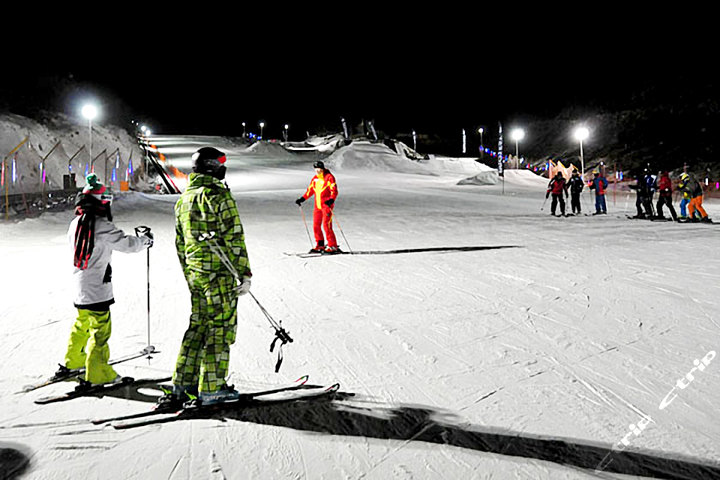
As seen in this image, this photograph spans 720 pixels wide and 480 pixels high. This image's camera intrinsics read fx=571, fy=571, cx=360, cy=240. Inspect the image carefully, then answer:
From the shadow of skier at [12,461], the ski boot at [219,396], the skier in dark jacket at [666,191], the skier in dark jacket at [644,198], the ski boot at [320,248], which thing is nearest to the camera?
the shadow of skier at [12,461]

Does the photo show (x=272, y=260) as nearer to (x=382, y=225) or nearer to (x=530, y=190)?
(x=382, y=225)

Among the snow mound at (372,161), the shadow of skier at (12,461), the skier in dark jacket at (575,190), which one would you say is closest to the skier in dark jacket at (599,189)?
the skier in dark jacket at (575,190)

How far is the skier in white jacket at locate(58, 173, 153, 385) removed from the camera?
3.90 m

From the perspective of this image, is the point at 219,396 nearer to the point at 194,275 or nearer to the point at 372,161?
the point at 194,275

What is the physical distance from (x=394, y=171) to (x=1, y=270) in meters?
35.9

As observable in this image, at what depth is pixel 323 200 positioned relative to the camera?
10070 millimetres

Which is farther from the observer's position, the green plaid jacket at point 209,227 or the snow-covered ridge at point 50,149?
the snow-covered ridge at point 50,149

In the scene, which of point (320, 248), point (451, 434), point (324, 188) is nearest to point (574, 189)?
point (320, 248)

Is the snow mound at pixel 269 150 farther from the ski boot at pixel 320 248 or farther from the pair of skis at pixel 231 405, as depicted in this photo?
the pair of skis at pixel 231 405

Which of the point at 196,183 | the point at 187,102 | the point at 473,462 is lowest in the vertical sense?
the point at 473,462

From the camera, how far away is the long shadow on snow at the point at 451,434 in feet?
10.2

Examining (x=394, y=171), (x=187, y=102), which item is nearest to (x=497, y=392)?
(x=394, y=171)

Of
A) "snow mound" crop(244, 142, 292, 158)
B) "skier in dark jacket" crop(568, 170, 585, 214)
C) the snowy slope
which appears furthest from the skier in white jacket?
"snow mound" crop(244, 142, 292, 158)

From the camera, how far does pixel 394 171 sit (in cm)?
4331
